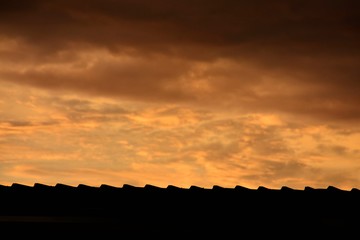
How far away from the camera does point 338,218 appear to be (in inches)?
723

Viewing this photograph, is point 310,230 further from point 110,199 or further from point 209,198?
point 110,199

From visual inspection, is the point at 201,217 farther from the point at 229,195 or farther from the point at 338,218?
the point at 338,218

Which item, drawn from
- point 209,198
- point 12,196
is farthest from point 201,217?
point 12,196

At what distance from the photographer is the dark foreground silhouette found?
18.5m

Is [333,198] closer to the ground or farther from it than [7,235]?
farther from it

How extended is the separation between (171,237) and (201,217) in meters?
0.70

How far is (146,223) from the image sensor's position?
1873 centimetres

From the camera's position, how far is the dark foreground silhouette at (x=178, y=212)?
18.5 m

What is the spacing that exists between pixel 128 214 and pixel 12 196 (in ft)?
7.59

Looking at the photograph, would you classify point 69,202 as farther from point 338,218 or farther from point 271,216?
point 338,218

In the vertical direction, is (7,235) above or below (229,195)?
below

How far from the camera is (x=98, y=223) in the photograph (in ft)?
61.1

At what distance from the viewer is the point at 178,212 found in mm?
18703

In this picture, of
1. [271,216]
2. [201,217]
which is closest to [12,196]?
[201,217]
